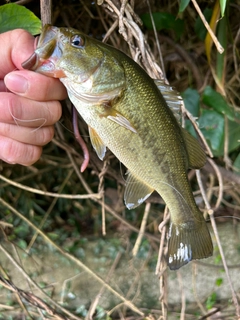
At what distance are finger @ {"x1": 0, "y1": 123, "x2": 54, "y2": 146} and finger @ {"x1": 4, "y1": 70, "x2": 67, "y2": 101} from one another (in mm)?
84

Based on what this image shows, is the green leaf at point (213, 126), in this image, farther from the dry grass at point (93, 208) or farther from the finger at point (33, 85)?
the finger at point (33, 85)

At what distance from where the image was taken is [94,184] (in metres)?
1.81

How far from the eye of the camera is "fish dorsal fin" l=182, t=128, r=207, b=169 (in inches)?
30.9

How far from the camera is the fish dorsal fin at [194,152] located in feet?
2.58

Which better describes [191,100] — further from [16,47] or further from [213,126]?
[16,47]

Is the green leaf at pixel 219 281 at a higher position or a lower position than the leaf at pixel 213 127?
lower

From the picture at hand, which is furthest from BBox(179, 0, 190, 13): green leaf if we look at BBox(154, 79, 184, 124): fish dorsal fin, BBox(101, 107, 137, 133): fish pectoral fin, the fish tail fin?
the fish tail fin

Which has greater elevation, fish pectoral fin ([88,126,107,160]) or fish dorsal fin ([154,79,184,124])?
fish dorsal fin ([154,79,184,124])

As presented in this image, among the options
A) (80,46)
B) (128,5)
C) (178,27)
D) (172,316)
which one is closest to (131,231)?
(172,316)

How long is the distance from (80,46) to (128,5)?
0.31 metres

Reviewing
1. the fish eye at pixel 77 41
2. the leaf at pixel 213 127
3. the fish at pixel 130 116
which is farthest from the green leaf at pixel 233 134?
the fish eye at pixel 77 41

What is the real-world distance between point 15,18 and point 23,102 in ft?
0.77

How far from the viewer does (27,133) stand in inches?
30.1

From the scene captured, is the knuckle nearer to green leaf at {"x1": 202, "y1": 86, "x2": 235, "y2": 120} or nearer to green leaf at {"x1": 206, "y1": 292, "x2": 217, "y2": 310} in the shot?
green leaf at {"x1": 202, "y1": 86, "x2": 235, "y2": 120}
